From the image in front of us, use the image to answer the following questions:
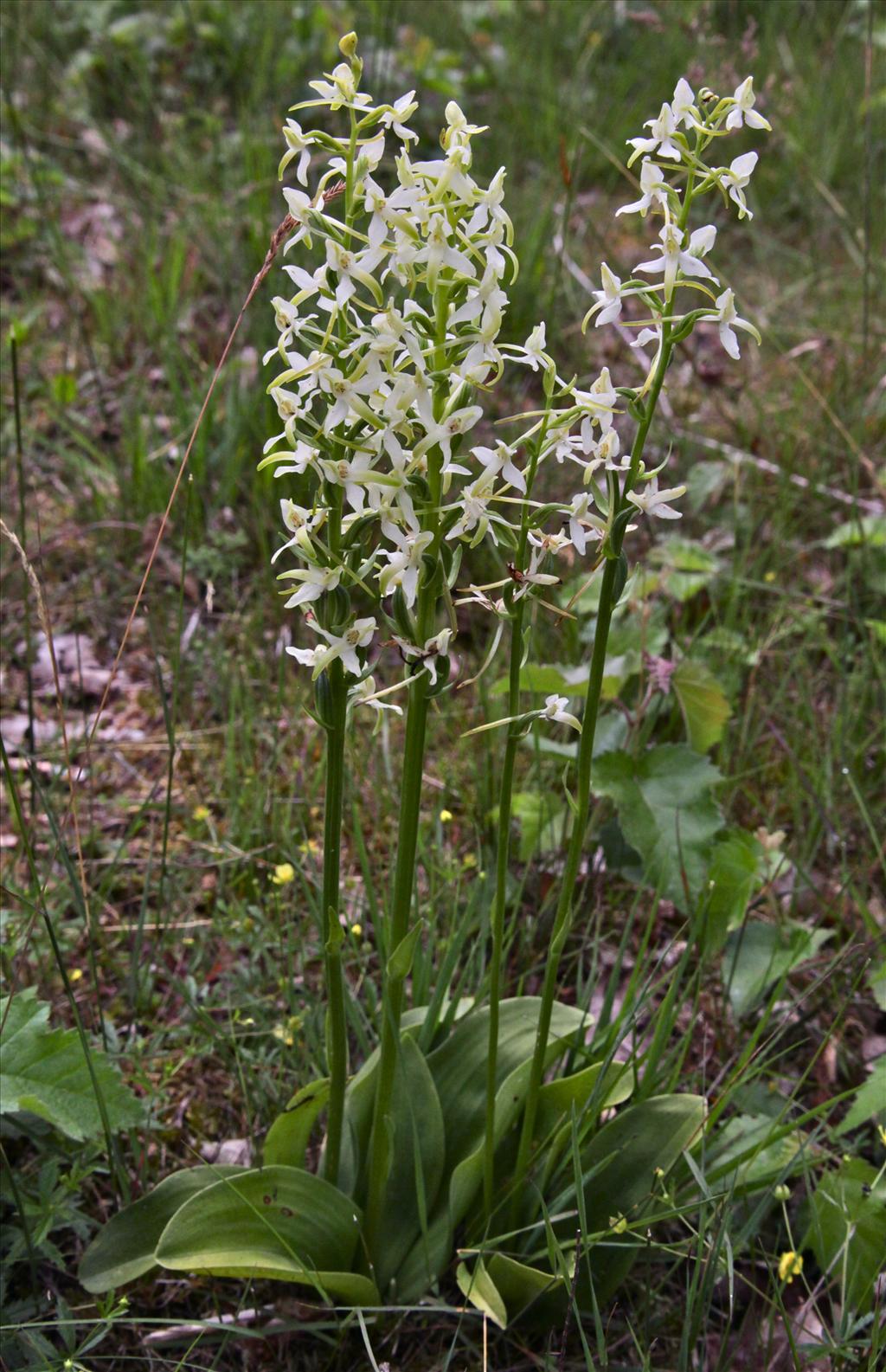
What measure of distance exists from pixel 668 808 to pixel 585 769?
787mm

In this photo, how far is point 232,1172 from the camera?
1.43 metres

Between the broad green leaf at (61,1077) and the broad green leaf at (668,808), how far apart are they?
849 mm

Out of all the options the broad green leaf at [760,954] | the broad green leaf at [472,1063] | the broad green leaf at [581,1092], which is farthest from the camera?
the broad green leaf at [760,954]

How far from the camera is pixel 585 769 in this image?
1.23 meters

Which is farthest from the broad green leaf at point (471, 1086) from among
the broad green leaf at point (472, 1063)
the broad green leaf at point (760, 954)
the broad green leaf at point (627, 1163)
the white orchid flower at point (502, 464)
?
the white orchid flower at point (502, 464)

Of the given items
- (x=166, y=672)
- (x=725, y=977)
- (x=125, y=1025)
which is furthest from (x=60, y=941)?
(x=725, y=977)

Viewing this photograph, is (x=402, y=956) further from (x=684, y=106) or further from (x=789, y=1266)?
(x=684, y=106)

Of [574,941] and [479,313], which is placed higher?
[479,313]

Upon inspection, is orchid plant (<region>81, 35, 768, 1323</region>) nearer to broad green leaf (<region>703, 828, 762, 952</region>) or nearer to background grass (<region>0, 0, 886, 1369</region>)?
background grass (<region>0, 0, 886, 1369</region>)

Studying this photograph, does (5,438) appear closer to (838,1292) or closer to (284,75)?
(284,75)

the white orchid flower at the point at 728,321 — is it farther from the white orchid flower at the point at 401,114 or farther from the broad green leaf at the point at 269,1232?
the broad green leaf at the point at 269,1232

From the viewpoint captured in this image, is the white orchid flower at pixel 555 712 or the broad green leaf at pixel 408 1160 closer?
the white orchid flower at pixel 555 712

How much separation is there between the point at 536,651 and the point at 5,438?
1.51 meters

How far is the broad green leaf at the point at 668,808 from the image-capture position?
1.92 metres
